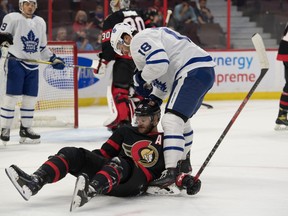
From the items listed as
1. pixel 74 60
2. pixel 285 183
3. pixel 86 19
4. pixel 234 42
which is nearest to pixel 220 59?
pixel 234 42

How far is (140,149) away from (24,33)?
2.49 meters

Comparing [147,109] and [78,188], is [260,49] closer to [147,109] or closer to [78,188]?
[147,109]

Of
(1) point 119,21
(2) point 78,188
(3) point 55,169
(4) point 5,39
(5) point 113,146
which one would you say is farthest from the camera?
(1) point 119,21

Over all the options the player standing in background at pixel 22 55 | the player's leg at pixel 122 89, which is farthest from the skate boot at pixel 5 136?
the player's leg at pixel 122 89

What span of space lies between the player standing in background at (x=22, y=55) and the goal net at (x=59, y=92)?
137 centimetres

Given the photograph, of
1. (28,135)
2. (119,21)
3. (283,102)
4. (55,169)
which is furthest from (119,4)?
(55,169)

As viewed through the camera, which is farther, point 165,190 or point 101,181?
point 165,190

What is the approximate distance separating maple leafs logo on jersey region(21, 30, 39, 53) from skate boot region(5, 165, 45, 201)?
8.74 ft

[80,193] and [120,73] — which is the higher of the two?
[80,193]

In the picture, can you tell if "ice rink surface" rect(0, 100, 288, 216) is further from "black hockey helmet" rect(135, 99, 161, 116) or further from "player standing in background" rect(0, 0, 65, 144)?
"black hockey helmet" rect(135, 99, 161, 116)

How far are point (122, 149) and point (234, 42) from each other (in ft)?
21.9

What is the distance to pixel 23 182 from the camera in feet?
12.0

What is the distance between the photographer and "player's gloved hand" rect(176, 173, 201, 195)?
12.9ft

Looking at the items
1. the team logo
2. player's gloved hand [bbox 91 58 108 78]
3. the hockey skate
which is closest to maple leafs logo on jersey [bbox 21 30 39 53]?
player's gloved hand [bbox 91 58 108 78]
